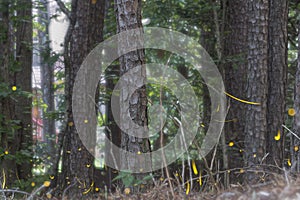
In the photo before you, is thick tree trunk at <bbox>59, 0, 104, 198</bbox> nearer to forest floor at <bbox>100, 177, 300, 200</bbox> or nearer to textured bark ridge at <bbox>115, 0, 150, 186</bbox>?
textured bark ridge at <bbox>115, 0, 150, 186</bbox>

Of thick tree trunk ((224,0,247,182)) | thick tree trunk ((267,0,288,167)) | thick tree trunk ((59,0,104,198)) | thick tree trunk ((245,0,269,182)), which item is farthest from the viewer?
thick tree trunk ((224,0,247,182))

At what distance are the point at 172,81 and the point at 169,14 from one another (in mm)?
1848

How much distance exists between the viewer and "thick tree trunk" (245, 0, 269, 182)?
7.54 m

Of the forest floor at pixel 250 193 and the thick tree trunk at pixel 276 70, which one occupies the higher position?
the thick tree trunk at pixel 276 70

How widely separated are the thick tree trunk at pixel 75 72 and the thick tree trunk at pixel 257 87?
3114 millimetres

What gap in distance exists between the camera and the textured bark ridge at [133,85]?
20.1 feet

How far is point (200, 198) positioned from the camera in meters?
4.18

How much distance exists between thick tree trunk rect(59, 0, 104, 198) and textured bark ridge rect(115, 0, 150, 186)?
9.85ft

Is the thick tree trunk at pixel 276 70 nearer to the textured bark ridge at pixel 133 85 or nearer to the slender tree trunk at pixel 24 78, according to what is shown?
the textured bark ridge at pixel 133 85

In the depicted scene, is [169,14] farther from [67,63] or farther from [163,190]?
[163,190]

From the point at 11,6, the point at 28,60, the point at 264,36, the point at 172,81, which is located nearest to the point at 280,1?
the point at 264,36

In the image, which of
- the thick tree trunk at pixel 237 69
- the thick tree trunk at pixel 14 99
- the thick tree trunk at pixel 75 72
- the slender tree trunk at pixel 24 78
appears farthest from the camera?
the slender tree trunk at pixel 24 78

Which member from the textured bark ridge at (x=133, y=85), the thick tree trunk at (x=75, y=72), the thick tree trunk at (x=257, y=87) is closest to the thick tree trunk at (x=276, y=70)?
the thick tree trunk at (x=257, y=87)

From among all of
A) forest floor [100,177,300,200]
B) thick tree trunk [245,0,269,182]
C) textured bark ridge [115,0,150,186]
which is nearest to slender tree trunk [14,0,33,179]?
textured bark ridge [115,0,150,186]
